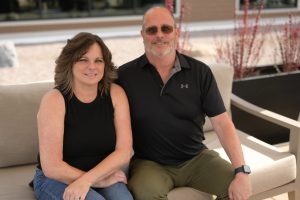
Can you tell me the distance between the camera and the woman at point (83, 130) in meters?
1.92

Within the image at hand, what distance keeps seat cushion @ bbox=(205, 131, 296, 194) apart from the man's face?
0.78 meters

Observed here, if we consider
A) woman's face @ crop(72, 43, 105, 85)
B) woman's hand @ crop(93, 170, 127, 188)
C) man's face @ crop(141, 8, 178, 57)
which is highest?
man's face @ crop(141, 8, 178, 57)

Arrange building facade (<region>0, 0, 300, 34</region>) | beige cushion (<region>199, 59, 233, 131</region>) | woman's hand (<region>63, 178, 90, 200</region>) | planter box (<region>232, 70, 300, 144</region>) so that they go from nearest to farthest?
woman's hand (<region>63, 178, 90, 200</region>), beige cushion (<region>199, 59, 233, 131</region>), planter box (<region>232, 70, 300, 144</region>), building facade (<region>0, 0, 300, 34</region>)

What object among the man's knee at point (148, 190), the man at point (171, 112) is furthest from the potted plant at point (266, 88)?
the man's knee at point (148, 190)

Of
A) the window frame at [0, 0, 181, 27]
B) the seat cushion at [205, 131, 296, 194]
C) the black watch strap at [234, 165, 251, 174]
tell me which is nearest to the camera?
the black watch strap at [234, 165, 251, 174]

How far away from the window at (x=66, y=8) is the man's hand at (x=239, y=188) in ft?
31.7

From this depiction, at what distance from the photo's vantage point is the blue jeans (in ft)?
6.26

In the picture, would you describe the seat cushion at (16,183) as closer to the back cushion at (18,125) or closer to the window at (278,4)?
the back cushion at (18,125)

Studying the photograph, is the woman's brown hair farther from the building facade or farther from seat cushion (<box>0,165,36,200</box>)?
the building facade

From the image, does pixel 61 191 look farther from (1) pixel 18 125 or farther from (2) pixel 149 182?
(1) pixel 18 125

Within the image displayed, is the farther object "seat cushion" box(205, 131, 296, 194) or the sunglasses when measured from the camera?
"seat cushion" box(205, 131, 296, 194)

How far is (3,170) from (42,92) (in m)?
0.48

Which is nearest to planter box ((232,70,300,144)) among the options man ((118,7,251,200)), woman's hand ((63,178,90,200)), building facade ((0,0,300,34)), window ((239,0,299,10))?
man ((118,7,251,200))

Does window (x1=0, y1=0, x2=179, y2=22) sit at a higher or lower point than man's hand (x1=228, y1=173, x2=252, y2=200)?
higher
